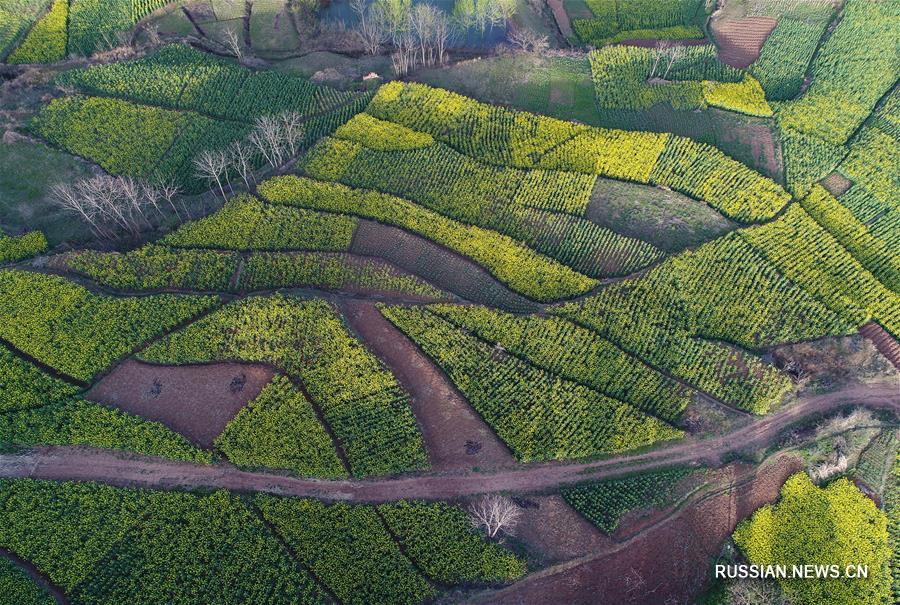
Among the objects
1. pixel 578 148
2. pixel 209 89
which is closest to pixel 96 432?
pixel 209 89

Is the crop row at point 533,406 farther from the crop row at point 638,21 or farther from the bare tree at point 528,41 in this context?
the crop row at point 638,21

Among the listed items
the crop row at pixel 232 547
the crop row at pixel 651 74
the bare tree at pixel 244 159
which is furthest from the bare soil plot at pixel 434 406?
the crop row at pixel 651 74

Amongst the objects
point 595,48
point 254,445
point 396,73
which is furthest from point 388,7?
point 254,445

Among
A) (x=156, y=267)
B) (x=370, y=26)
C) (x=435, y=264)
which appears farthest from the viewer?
(x=370, y=26)

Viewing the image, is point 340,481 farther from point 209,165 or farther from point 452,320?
point 209,165

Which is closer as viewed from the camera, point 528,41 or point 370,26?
point 528,41

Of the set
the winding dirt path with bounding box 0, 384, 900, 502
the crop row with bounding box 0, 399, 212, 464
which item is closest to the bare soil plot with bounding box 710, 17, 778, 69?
the winding dirt path with bounding box 0, 384, 900, 502

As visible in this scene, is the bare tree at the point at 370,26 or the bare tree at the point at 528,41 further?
the bare tree at the point at 370,26

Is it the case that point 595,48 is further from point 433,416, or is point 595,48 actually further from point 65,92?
point 65,92
